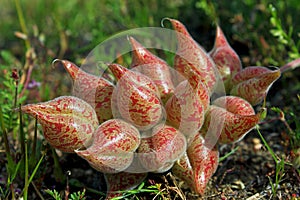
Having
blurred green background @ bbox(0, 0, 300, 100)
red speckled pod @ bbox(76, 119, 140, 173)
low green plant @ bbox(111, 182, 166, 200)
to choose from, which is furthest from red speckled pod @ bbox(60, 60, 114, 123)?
blurred green background @ bbox(0, 0, 300, 100)

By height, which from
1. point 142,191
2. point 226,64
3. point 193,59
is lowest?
point 142,191

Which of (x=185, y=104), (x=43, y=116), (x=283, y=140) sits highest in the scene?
(x=43, y=116)

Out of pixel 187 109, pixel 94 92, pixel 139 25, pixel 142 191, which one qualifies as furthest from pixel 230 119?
pixel 139 25

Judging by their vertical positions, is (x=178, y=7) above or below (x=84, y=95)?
below

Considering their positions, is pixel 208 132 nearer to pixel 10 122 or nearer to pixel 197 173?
pixel 197 173

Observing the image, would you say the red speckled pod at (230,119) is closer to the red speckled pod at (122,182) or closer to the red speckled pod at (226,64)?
the red speckled pod at (226,64)

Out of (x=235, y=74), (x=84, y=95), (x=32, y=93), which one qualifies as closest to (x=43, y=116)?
(x=84, y=95)

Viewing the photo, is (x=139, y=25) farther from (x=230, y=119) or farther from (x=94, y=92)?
(x=230, y=119)

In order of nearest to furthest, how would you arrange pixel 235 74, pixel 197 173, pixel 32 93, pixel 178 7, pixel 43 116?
pixel 43 116 < pixel 197 173 < pixel 235 74 < pixel 32 93 < pixel 178 7
